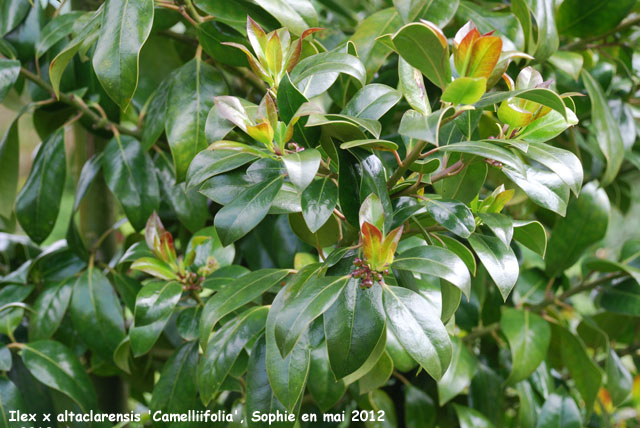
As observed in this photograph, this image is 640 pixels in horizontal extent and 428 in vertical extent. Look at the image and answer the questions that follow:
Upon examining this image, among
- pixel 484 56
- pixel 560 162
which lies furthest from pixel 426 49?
pixel 560 162

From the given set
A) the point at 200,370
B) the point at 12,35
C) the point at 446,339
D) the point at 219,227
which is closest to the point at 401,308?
the point at 446,339

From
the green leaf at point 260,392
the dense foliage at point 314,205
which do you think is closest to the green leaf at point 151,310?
the dense foliage at point 314,205

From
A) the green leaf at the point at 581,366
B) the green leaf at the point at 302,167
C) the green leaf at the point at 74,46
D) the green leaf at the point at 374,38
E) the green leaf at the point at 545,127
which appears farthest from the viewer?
the green leaf at the point at 581,366

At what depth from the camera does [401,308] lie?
514mm

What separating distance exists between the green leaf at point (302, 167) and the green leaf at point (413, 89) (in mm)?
113

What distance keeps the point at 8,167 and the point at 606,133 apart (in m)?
0.90

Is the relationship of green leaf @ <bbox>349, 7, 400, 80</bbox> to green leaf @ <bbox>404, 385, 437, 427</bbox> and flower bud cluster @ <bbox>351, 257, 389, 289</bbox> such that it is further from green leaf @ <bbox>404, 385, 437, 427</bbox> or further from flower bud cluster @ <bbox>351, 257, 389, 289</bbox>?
green leaf @ <bbox>404, 385, 437, 427</bbox>

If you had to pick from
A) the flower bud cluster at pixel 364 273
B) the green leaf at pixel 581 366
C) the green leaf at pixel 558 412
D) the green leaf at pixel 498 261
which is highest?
the flower bud cluster at pixel 364 273

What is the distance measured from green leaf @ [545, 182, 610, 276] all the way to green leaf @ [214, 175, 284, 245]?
0.62 meters

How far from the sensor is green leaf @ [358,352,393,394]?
A: 2.37 ft

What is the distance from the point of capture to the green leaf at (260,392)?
669 mm

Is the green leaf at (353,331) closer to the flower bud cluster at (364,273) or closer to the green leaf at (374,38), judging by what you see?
the flower bud cluster at (364,273)

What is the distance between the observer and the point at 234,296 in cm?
63

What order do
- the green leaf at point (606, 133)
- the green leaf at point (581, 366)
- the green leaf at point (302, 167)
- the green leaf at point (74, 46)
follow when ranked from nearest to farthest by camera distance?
the green leaf at point (302, 167)
the green leaf at point (74, 46)
the green leaf at point (606, 133)
the green leaf at point (581, 366)
